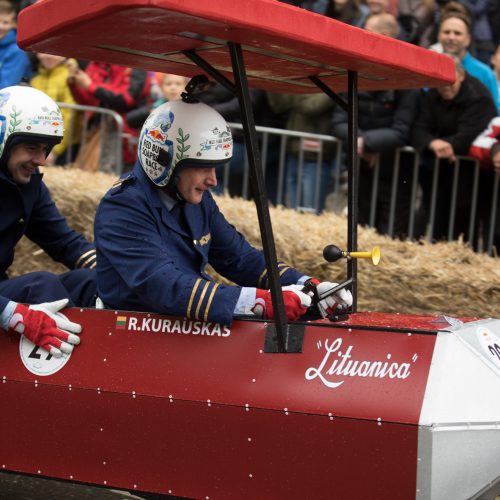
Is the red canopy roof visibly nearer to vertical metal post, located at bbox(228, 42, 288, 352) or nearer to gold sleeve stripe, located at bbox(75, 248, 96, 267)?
vertical metal post, located at bbox(228, 42, 288, 352)

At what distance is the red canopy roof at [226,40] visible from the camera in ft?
13.5

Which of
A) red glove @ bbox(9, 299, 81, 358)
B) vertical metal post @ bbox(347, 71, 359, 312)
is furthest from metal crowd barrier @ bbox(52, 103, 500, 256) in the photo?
red glove @ bbox(9, 299, 81, 358)

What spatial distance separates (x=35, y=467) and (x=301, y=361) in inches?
54.1

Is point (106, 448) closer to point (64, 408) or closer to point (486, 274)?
point (64, 408)

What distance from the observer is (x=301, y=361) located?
454 centimetres

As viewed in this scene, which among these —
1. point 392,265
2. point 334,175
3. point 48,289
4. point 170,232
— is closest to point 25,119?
point 48,289

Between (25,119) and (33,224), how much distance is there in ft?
3.21

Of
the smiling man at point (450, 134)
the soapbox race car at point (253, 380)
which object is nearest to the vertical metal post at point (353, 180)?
the soapbox race car at point (253, 380)

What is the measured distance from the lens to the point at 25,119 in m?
5.52

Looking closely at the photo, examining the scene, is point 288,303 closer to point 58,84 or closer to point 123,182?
point 123,182

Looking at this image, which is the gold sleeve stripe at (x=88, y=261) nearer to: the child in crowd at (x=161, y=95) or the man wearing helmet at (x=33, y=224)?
the man wearing helmet at (x=33, y=224)

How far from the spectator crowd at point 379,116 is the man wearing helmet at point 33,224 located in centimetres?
269

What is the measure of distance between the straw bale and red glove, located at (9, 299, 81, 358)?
9.42 ft

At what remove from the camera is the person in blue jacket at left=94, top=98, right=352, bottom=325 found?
480 centimetres
